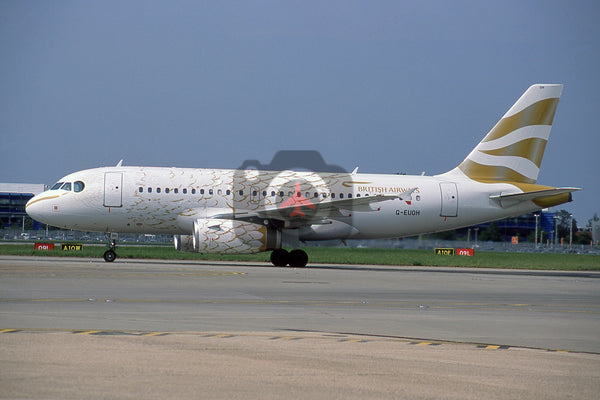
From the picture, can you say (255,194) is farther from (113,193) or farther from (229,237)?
(113,193)

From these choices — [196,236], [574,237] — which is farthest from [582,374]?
[574,237]

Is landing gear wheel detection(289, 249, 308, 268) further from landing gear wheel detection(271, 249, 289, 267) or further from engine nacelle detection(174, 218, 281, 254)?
engine nacelle detection(174, 218, 281, 254)

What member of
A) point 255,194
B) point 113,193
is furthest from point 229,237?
point 113,193

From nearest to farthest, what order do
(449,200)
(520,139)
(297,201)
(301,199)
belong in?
(297,201) → (301,199) → (449,200) → (520,139)

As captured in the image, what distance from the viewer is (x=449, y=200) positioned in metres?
36.5

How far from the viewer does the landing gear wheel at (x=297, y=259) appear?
3362 cm

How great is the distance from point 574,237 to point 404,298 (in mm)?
145569

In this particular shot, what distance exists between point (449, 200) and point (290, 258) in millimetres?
8180

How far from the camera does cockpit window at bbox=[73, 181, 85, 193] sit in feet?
111

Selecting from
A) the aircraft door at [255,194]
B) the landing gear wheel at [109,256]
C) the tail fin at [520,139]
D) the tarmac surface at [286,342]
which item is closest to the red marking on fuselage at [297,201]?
the aircraft door at [255,194]

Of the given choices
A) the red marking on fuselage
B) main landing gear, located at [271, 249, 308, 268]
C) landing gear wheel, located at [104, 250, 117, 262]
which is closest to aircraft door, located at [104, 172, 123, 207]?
landing gear wheel, located at [104, 250, 117, 262]

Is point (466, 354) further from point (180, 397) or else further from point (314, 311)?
point (314, 311)

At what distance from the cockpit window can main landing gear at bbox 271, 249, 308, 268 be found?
8.68 m

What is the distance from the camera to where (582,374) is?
336 inches
